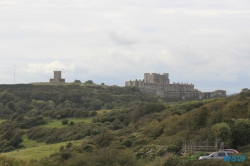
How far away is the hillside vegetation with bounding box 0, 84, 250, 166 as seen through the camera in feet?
113

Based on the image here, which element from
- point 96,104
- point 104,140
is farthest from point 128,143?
point 96,104

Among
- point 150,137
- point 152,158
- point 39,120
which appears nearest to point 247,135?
point 152,158

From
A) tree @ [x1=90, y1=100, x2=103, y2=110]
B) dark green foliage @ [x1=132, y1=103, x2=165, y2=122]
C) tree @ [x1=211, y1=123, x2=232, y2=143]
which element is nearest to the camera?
tree @ [x1=211, y1=123, x2=232, y2=143]

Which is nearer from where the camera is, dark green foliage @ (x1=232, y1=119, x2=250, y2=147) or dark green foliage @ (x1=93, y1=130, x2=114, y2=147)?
dark green foliage @ (x1=232, y1=119, x2=250, y2=147)

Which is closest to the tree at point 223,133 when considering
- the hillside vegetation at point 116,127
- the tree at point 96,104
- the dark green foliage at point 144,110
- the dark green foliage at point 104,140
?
the hillside vegetation at point 116,127

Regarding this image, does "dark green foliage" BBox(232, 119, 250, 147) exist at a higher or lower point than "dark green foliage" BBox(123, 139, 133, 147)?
higher

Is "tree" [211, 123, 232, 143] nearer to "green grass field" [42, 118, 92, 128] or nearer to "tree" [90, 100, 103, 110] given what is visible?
"green grass field" [42, 118, 92, 128]

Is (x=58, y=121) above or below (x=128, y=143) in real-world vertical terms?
below

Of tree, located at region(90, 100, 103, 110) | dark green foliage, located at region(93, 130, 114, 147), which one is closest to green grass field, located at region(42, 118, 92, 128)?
dark green foliage, located at region(93, 130, 114, 147)

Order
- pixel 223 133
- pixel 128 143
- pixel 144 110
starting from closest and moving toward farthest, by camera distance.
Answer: pixel 223 133 → pixel 128 143 → pixel 144 110

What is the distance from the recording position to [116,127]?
75.7 m

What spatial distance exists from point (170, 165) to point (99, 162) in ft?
22.5

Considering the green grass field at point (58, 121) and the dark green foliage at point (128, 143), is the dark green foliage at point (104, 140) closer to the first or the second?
the dark green foliage at point (128, 143)

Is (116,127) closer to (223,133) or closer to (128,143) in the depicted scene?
(128,143)
